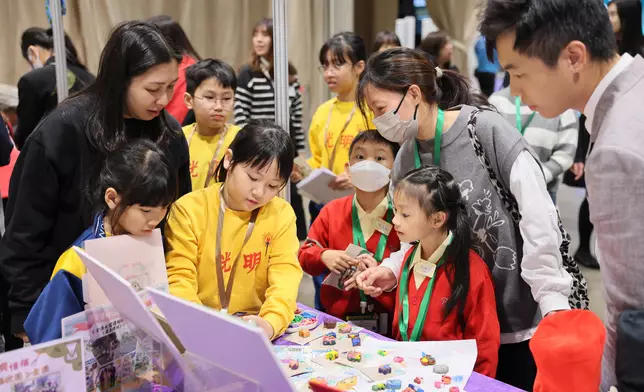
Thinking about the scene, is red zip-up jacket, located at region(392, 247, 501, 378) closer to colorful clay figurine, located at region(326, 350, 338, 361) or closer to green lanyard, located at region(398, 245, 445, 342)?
green lanyard, located at region(398, 245, 445, 342)

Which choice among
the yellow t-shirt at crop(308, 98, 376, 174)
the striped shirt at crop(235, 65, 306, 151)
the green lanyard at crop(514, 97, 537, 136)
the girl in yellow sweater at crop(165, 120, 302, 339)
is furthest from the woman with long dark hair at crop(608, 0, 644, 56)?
the girl in yellow sweater at crop(165, 120, 302, 339)

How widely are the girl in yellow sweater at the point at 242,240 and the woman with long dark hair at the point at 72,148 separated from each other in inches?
10.2

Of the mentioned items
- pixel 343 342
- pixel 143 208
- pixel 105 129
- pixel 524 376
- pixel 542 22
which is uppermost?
pixel 542 22

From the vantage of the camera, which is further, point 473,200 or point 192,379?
point 473,200

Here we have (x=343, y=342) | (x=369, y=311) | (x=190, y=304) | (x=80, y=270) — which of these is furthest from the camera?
(x=369, y=311)

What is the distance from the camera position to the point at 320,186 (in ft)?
9.93

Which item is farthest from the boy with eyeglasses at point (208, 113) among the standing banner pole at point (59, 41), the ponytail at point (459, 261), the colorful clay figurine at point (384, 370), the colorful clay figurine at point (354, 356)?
the colorful clay figurine at point (384, 370)

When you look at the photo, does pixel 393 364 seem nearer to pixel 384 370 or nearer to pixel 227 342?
pixel 384 370

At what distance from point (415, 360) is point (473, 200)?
476 mm

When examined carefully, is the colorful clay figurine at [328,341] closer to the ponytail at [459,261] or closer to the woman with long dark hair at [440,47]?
the ponytail at [459,261]

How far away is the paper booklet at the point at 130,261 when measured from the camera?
4.61 feet

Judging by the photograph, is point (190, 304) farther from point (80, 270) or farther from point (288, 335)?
point (288, 335)

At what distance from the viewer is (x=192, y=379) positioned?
129 centimetres

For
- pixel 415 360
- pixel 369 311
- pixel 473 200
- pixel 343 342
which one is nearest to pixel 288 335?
pixel 343 342
